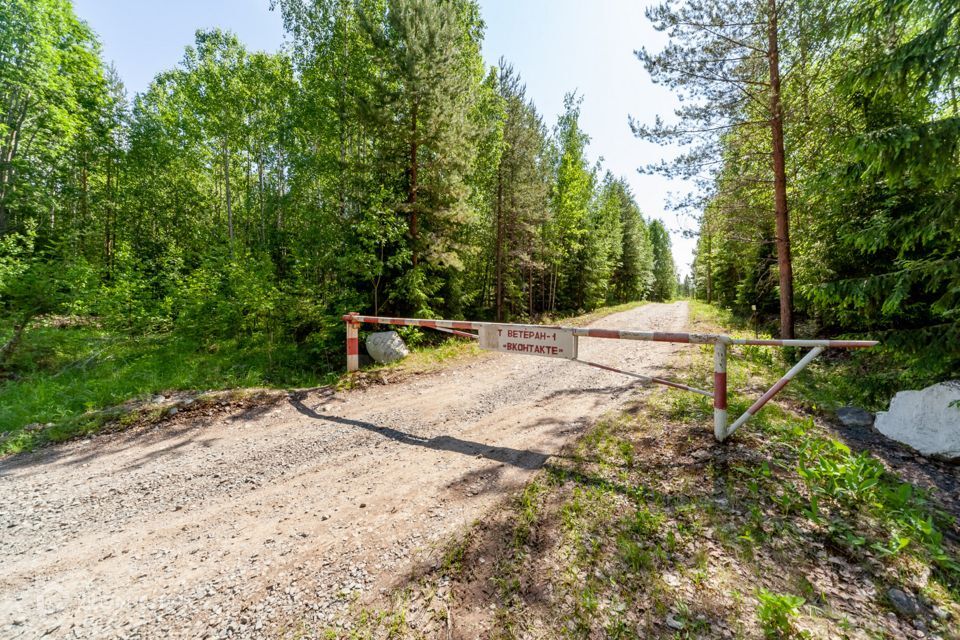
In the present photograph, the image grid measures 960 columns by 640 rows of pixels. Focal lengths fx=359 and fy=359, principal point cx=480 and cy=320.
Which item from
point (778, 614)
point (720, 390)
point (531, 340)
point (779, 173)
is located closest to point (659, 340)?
point (720, 390)

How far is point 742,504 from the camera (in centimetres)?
316

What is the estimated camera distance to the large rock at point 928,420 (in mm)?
4250

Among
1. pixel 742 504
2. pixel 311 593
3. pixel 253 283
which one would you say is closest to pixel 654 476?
pixel 742 504

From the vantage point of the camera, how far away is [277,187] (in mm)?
21047

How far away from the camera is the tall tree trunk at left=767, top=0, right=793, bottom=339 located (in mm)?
8773

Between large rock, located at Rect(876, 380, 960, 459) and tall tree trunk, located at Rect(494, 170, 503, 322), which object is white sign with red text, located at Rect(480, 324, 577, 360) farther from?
tall tree trunk, located at Rect(494, 170, 503, 322)

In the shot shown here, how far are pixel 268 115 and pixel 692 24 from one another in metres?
19.1

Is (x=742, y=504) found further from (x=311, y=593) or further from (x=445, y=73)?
(x=445, y=73)

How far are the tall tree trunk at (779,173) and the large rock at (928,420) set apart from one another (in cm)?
555

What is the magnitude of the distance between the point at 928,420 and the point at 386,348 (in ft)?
30.7

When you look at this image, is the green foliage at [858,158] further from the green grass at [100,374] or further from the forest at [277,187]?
the green grass at [100,374]

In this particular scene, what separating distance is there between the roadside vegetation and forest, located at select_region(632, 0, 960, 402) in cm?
311

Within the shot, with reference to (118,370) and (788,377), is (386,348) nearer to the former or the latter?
(118,370)

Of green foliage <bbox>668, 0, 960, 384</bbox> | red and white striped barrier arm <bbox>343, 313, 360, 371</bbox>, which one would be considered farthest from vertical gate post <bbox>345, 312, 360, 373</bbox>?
green foliage <bbox>668, 0, 960, 384</bbox>
